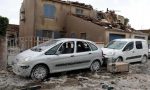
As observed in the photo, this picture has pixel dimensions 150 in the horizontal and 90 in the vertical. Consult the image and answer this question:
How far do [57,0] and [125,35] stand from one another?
24.6 feet

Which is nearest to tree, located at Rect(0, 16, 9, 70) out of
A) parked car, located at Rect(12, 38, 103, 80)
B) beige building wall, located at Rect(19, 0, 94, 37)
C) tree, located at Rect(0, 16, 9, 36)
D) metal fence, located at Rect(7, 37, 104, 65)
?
tree, located at Rect(0, 16, 9, 36)

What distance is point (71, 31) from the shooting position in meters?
28.6

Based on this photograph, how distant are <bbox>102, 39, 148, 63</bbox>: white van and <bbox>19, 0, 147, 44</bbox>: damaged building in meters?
5.62

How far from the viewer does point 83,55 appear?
13.6 metres

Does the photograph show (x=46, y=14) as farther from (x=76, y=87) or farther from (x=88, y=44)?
(x=76, y=87)

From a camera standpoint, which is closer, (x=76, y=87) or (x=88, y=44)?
(x=76, y=87)

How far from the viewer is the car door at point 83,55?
13.4 m

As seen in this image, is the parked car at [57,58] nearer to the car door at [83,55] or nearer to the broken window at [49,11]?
the car door at [83,55]

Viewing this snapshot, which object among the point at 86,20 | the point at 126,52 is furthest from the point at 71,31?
the point at 126,52

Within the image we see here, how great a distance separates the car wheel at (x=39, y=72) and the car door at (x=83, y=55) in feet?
5.93

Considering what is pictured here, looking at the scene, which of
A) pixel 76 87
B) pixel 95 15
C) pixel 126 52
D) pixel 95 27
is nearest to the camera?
pixel 76 87

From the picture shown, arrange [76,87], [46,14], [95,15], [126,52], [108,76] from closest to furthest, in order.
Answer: [76,87], [108,76], [126,52], [46,14], [95,15]

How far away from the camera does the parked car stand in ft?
38.5

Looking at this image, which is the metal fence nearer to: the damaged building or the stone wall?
the stone wall
